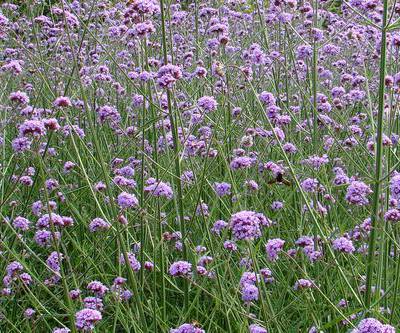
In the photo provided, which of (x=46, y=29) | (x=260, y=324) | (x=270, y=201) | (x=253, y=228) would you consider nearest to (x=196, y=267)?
(x=260, y=324)

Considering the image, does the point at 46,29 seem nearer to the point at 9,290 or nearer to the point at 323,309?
the point at 9,290

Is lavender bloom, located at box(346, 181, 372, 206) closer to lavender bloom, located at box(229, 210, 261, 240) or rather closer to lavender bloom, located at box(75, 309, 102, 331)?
lavender bloom, located at box(229, 210, 261, 240)

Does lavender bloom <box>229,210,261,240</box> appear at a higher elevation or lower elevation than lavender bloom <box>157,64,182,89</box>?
lower

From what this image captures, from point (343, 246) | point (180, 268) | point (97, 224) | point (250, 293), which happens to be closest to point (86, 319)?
point (180, 268)

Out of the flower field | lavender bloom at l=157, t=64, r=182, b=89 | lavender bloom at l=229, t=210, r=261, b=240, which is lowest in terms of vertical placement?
the flower field

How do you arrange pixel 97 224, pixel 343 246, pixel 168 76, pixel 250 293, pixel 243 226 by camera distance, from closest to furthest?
pixel 243 226
pixel 250 293
pixel 343 246
pixel 168 76
pixel 97 224

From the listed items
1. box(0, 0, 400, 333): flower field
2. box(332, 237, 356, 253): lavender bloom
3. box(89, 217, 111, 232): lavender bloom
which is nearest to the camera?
box(0, 0, 400, 333): flower field

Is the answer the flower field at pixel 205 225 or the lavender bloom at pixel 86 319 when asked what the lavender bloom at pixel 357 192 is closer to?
the flower field at pixel 205 225

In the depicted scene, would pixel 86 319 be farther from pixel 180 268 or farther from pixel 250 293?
pixel 250 293

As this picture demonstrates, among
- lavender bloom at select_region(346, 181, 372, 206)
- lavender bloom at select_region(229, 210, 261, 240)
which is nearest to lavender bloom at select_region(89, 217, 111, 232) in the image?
lavender bloom at select_region(229, 210, 261, 240)

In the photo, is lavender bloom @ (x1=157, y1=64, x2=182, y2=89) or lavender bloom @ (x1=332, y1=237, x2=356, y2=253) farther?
lavender bloom @ (x1=157, y1=64, x2=182, y2=89)

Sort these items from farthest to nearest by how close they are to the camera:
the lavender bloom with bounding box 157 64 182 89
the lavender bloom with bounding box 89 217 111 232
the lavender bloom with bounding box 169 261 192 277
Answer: the lavender bloom with bounding box 89 217 111 232 → the lavender bloom with bounding box 157 64 182 89 → the lavender bloom with bounding box 169 261 192 277

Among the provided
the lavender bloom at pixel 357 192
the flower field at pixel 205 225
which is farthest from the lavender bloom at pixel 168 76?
the lavender bloom at pixel 357 192

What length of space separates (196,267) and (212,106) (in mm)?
599
